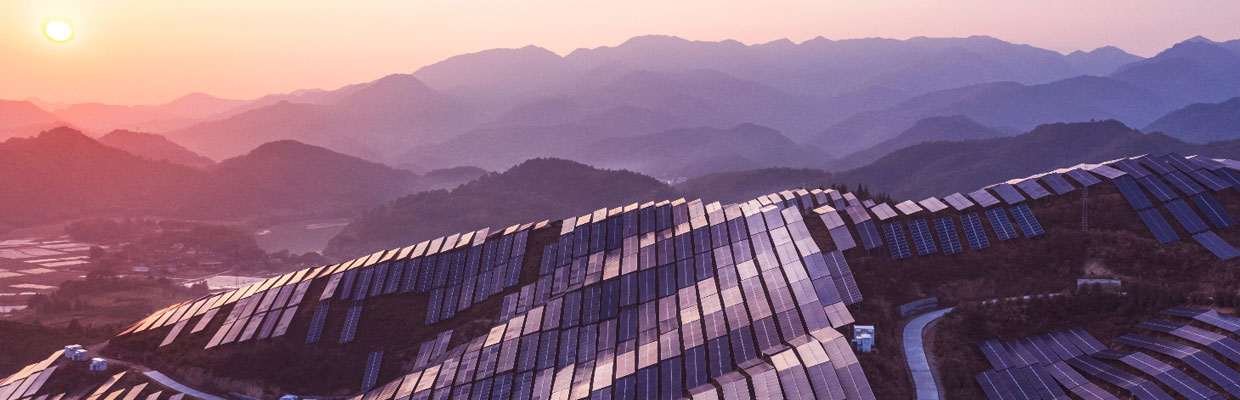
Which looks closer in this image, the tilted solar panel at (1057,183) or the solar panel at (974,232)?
the solar panel at (974,232)

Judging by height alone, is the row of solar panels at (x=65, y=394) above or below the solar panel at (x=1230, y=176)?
below

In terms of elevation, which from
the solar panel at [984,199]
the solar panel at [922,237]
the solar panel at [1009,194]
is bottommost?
the solar panel at [922,237]

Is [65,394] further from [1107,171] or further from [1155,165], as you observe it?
[1155,165]

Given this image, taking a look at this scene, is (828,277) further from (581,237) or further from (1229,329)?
(581,237)

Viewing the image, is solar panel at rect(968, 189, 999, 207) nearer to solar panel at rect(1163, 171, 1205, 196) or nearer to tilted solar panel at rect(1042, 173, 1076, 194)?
tilted solar panel at rect(1042, 173, 1076, 194)

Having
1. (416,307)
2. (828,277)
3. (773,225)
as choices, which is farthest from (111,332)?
(828,277)

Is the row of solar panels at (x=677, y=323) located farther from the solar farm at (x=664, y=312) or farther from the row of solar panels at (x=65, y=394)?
the row of solar panels at (x=65, y=394)

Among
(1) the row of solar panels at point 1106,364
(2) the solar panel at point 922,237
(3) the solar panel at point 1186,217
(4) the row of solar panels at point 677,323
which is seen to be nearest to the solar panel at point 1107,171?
(3) the solar panel at point 1186,217
